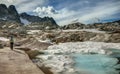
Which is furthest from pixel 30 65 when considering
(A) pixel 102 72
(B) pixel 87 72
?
(A) pixel 102 72

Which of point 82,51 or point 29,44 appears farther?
point 29,44

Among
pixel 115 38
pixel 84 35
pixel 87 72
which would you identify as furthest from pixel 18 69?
pixel 84 35

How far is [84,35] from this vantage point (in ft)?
217

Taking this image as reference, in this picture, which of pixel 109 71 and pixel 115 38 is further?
pixel 115 38

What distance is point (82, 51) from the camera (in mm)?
38375

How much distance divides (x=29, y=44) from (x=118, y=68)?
1064 inches

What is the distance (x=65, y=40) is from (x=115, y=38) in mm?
14075

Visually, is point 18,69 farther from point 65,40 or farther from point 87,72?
point 65,40

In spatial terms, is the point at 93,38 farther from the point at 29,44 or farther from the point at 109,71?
the point at 109,71

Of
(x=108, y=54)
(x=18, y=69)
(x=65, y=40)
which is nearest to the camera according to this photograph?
(x=18, y=69)

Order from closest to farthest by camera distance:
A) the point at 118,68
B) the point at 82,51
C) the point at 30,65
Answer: the point at 30,65
the point at 118,68
the point at 82,51

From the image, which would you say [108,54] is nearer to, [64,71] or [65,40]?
[64,71]

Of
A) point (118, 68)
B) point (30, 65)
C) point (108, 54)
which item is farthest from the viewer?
point (108, 54)

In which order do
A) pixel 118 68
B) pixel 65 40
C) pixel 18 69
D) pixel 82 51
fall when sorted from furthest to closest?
pixel 65 40 → pixel 82 51 → pixel 118 68 → pixel 18 69
